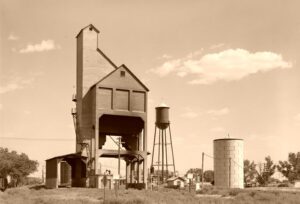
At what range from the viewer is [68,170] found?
56.6 metres

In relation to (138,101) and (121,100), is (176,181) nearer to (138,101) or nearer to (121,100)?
(138,101)

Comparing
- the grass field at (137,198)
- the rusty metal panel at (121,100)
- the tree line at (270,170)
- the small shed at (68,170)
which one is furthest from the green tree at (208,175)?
the grass field at (137,198)

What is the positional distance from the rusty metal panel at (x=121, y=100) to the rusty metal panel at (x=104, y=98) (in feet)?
2.55

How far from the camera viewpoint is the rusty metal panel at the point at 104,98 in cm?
5153

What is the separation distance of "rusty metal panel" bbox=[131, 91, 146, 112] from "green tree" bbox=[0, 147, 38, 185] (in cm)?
3943

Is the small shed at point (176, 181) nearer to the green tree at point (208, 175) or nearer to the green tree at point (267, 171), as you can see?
the green tree at point (267, 171)

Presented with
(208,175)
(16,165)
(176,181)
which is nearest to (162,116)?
(176,181)

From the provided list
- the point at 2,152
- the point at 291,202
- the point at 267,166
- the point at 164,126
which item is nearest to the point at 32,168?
the point at 2,152

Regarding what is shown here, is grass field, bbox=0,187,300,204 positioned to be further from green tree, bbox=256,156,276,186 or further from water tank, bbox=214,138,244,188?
green tree, bbox=256,156,276,186

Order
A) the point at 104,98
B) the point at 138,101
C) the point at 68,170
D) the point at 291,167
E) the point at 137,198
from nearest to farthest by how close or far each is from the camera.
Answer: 1. the point at 137,198
2. the point at 104,98
3. the point at 138,101
4. the point at 68,170
5. the point at 291,167

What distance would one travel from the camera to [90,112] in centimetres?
5322

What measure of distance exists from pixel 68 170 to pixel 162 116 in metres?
13.6

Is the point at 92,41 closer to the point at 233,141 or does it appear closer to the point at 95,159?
the point at 95,159

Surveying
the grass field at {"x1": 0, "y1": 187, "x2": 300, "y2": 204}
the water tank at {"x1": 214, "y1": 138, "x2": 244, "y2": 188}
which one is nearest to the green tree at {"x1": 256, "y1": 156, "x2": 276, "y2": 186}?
the water tank at {"x1": 214, "y1": 138, "x2": 244, "y2": 188}
